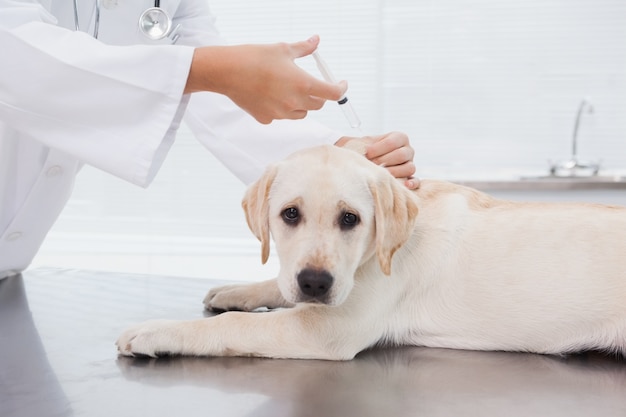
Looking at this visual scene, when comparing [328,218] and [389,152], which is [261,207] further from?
[389,152]

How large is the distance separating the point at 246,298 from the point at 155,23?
0.63 metres

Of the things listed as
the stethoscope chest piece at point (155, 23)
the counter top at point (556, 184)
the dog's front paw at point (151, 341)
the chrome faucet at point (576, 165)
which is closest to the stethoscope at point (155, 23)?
the stethoscope chest piece at point (155, 23)

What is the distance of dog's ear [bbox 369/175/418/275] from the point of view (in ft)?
3.90

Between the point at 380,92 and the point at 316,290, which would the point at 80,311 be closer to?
the point at 316,290

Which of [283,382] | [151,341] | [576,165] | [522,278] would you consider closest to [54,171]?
[151,341]

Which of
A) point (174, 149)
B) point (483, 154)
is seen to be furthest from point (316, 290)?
point (174, 149)

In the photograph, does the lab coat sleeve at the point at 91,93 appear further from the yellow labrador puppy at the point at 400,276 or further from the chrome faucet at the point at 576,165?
the chrome faucet at the point at 576,165

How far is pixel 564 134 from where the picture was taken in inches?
157

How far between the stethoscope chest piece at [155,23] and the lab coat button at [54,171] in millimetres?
371

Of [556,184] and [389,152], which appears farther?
[556,184]

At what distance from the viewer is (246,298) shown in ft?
4.89

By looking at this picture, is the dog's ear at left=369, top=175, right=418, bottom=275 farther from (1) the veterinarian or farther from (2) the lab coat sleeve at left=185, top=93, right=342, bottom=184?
(2) the lab coat sleeve at left=185, top=93, right=342, bottom=184

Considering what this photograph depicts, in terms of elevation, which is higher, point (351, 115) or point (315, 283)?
point (351, 115)

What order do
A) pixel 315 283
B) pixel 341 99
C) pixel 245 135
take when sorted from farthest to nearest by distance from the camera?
1. pixel 245 135
2. pixel 341 99
3. pixel 315 283
